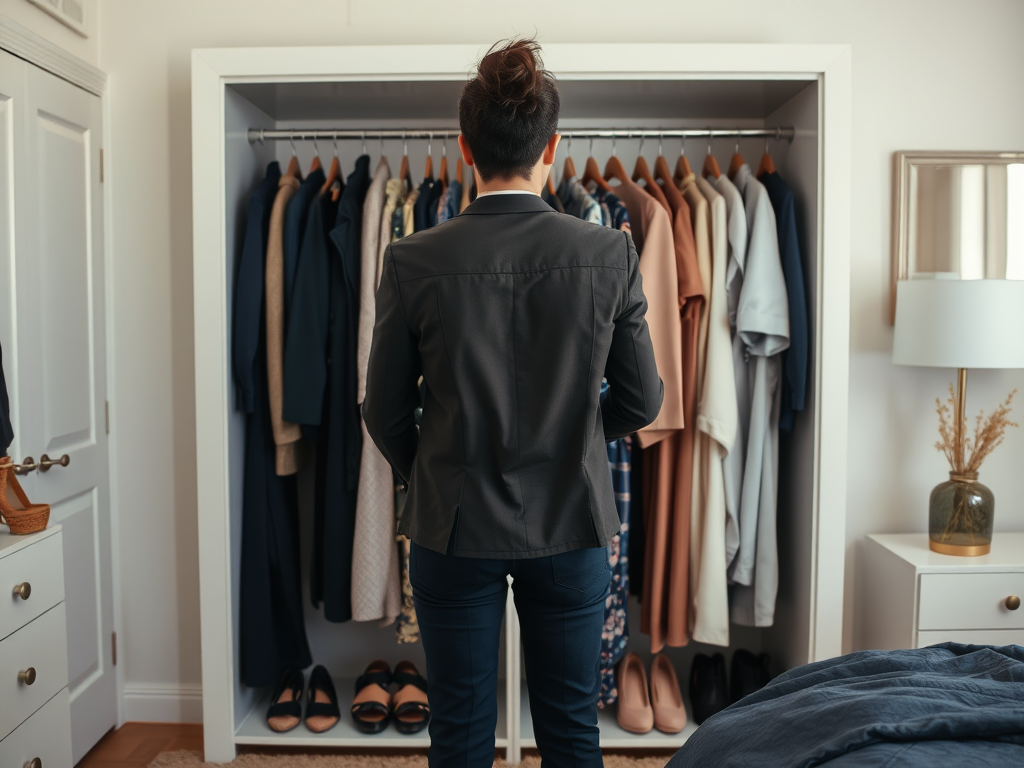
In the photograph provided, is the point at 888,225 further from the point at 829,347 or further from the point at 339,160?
the point at 339,160

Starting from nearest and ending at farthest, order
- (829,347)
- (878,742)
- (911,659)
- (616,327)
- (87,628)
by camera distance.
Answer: (878,742)
(911,659)
(616,327)
(829,347)
(87,628)

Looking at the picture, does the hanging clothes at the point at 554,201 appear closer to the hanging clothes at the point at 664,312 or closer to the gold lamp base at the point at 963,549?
the hanging clothes at the point at 664,312

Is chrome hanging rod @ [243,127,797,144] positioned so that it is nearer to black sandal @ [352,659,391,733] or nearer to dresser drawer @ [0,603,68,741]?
dresser drawer @ [0,603,68,741]

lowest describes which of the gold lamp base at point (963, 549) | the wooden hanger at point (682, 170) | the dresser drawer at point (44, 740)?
the dresser drawer at point (44, 740)

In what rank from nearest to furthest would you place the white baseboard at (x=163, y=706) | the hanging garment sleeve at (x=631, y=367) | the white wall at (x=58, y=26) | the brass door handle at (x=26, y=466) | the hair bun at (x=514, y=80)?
the hair bun at (x=514, y=80), the hanging garment sleeve at (x=631, y=367), the brass door handle at (x=26, y=466), the white wall at (x=58, y=26), the white baseboard at (x=163, y=706)

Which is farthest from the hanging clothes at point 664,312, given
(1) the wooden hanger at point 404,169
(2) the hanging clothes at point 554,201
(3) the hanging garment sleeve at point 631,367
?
(3) the hanging garment sleeve at point 631,367

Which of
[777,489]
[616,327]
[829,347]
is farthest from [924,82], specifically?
[616,327]

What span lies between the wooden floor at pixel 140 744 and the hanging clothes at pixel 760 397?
167 cm

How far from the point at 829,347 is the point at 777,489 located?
0.51 m

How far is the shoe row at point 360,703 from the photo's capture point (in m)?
2.39

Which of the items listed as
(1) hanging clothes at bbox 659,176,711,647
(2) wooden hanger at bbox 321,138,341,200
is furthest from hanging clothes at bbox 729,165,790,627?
(2) wooden hanger at bbox 321,138,341,200

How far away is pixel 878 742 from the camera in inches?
36.1

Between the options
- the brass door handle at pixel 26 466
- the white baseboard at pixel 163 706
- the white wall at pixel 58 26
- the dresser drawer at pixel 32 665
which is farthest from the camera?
the white baseboard at pixel 163 706

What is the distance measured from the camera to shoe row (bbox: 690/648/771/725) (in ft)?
8.05
